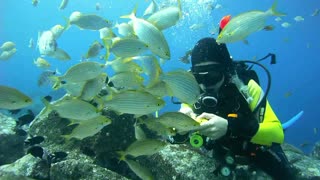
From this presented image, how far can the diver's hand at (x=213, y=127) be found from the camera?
3578 mm

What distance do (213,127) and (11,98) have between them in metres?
2.20

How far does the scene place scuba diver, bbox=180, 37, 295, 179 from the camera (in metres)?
3.87

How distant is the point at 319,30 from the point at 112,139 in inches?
1788

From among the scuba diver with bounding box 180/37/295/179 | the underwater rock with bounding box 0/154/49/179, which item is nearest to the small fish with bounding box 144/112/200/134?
the scuba diver with bounding box 180/37/295/179

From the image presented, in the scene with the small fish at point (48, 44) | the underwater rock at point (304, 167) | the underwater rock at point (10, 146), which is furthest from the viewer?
the underwater rock at point (10, 146)

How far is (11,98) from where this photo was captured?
10.5 feet

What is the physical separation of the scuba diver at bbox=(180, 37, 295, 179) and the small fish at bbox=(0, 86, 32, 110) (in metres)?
1.97

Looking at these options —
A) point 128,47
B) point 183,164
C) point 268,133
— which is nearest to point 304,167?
point 268,133

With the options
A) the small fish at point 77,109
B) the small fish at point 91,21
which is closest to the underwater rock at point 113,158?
the small fish at point 77,109

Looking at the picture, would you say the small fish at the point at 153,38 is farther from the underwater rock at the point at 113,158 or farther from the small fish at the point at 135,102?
the underwater rock at the point at 113,158

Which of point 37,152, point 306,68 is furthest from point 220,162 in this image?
point 306,68

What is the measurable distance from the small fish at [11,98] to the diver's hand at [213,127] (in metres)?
1.93

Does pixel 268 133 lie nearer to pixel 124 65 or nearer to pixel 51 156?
pixel 124 65

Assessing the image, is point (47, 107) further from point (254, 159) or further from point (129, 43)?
point (254, 159)
